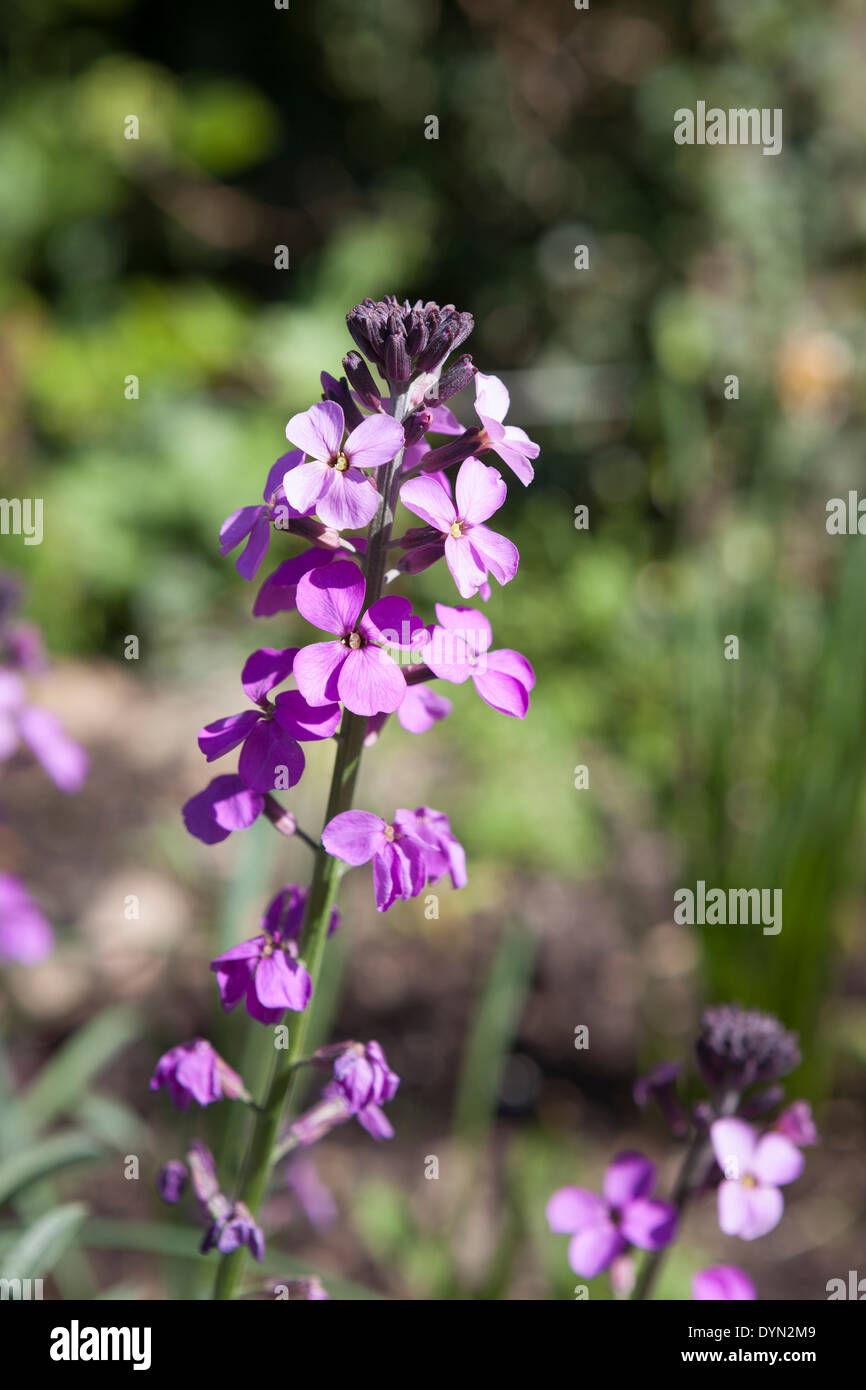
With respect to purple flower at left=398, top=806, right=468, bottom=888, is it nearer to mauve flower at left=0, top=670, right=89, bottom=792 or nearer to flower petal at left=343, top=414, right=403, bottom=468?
flower petal at left=343, top=414, right=403, bottom=468

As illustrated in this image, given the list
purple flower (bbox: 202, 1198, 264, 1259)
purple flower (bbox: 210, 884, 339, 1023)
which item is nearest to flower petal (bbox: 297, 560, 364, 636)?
purple flower (bbox: 210, 884, 339, 1023)

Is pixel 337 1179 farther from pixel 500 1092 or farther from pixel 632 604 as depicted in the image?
pixel 632 604

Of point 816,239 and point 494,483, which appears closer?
point 494,483

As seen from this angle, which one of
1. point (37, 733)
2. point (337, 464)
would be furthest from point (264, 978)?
point (37, 733)

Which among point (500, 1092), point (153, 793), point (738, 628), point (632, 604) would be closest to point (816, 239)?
point (632, 604)

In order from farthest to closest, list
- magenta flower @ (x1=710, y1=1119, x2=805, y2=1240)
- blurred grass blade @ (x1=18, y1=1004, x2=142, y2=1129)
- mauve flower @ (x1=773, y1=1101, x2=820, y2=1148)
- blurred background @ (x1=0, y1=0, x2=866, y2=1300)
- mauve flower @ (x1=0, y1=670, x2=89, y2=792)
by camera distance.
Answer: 1. blurred background @ (x1=0, y1=0, x2=866, y2=1300)
2. blurred grass blade @ (x1=18, y1=1004, x2=142, y2=1129)
3. mauve flower @ (x1=0, y1=670, x2=89, y2=792)
4. mauve flower @ (x1=773, y1=1101, x2=820, y2=1148)
5. magenta flower @ (x1=710, y1=1119, x2=805, y2=1240)
